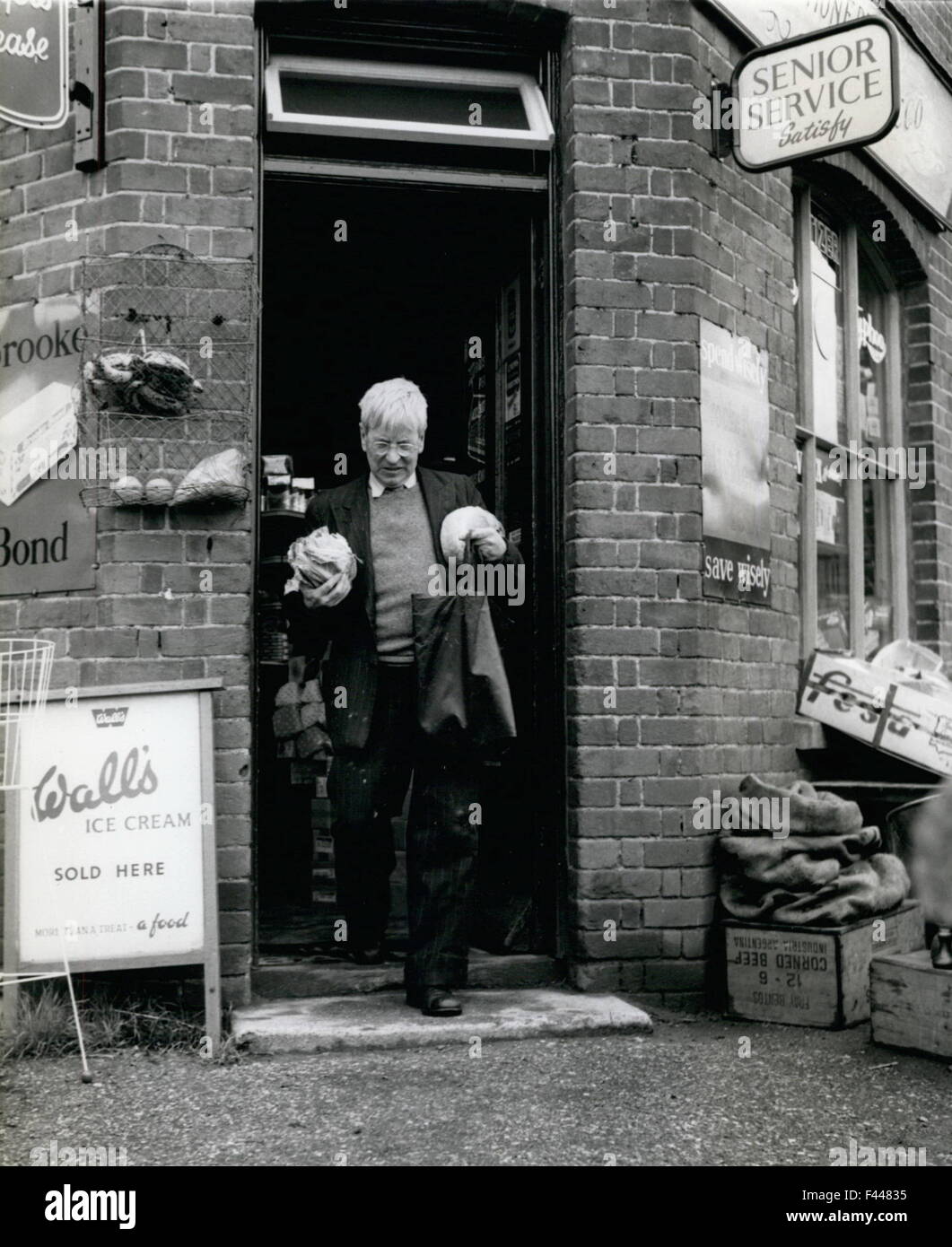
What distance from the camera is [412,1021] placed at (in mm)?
4379

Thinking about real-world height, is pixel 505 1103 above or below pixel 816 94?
below

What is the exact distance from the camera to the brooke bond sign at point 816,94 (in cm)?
489

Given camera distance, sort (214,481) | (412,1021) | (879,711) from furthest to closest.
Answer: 1. (879,711)
2. (214,481)
3. (412,1021)

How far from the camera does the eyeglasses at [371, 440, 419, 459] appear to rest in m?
4.71

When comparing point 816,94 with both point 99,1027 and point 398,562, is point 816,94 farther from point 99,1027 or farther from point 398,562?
point 99,1027

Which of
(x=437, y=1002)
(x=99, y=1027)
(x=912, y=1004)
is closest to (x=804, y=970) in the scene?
(x=912, y=1004)

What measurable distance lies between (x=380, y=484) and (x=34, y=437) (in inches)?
50.3

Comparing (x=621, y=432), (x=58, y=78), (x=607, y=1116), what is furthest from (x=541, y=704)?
(x=58, y=78)

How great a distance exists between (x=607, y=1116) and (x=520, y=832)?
5.60ft

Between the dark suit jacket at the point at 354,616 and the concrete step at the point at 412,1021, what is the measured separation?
93 cm

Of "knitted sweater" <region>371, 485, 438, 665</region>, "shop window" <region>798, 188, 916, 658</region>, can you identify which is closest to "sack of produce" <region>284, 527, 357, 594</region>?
"knitted sweater" <region>371, 485, 438, 665</region>

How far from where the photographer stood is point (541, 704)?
506 cm

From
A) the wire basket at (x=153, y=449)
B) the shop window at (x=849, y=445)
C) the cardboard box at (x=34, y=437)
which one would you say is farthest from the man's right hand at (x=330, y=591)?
the shop window at (x=849, y=445)
